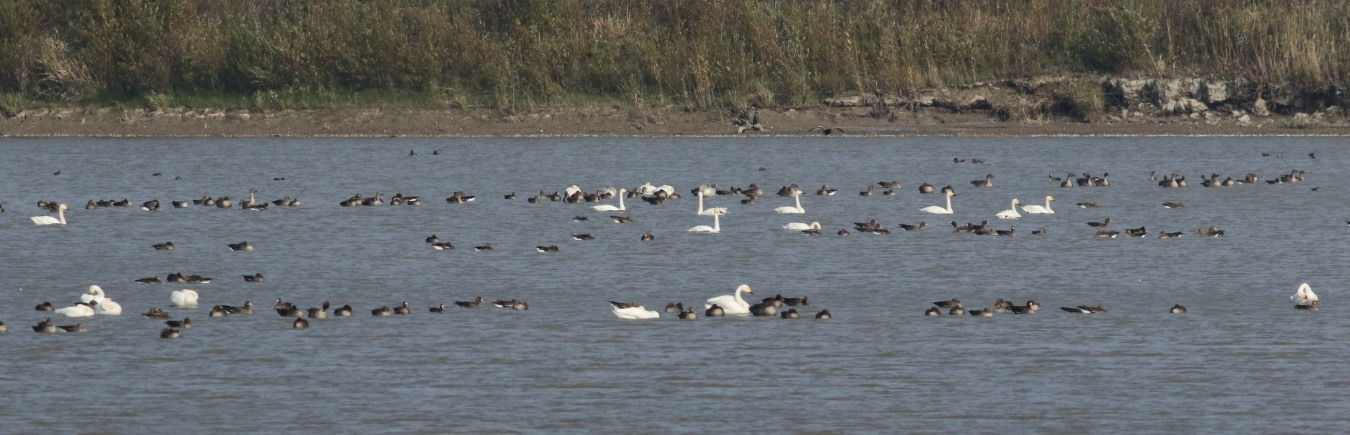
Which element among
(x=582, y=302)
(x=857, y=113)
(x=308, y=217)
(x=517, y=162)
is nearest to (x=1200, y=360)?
(x=582, y=302)

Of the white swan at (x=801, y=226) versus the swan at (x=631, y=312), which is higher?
the swan at (x=631, y=312)

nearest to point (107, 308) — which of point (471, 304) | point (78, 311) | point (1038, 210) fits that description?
point (78, 311)

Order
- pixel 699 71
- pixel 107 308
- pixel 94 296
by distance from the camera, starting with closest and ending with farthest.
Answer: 1. pixel 107 308
2. pixel 94 296
3. pixel 699 71

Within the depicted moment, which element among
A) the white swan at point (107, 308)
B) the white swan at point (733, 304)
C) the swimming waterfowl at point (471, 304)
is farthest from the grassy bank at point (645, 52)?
the white swan at point (107, 308)

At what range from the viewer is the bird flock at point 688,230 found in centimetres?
1864

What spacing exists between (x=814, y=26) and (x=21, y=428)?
Result: 39716 millimetres

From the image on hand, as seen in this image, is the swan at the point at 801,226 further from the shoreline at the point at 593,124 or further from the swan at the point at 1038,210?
the shoreline at the point at 593,124

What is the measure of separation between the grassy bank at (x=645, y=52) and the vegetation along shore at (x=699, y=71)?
6 cm

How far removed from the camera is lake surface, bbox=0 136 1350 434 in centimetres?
1435

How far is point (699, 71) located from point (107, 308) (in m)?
32.1

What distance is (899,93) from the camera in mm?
49625

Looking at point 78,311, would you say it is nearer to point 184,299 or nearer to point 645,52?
point 184,299

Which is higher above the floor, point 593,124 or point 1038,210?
point 1038,210

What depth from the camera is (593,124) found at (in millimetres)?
49469
